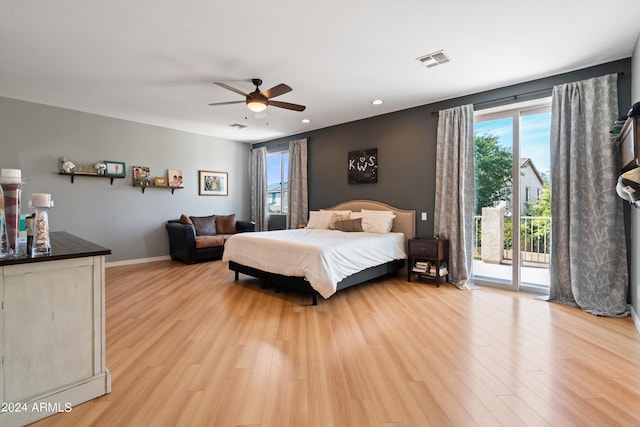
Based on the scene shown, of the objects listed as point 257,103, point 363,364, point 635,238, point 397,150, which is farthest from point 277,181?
point 635,238

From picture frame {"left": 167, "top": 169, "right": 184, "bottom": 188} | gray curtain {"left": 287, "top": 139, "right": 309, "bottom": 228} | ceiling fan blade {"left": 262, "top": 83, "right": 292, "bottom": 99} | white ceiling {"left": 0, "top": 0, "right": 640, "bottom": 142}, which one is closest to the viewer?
white ceiling {"left": 0, "top": 0, "right": 640, "bottom": 142}

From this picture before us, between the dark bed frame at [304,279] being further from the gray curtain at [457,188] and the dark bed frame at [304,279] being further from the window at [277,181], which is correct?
the window at [277,181]

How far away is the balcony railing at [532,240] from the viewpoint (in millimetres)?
3770

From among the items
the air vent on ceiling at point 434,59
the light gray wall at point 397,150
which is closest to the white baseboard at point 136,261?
the light gray wall at point 397,150

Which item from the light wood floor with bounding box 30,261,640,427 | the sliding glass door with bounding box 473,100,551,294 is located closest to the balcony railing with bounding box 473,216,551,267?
the sliding glass door with bounding box 473,100,551,294

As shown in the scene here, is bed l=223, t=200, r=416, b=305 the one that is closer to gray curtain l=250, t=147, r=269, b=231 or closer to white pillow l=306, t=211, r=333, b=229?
white pillow l=306, t=211, r=333, b=229

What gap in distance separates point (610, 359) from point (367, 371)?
5.92 feet

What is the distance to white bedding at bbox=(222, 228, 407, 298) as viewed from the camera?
3.08 metres

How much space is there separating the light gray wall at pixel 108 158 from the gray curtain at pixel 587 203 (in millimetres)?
6180

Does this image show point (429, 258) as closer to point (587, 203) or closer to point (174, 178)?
point (587, 203)

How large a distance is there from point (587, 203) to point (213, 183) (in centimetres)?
642

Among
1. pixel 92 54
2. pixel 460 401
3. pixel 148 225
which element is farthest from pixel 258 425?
pixel 148 225

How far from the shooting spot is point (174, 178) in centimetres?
595

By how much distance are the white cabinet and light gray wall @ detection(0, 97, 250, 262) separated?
369cm
